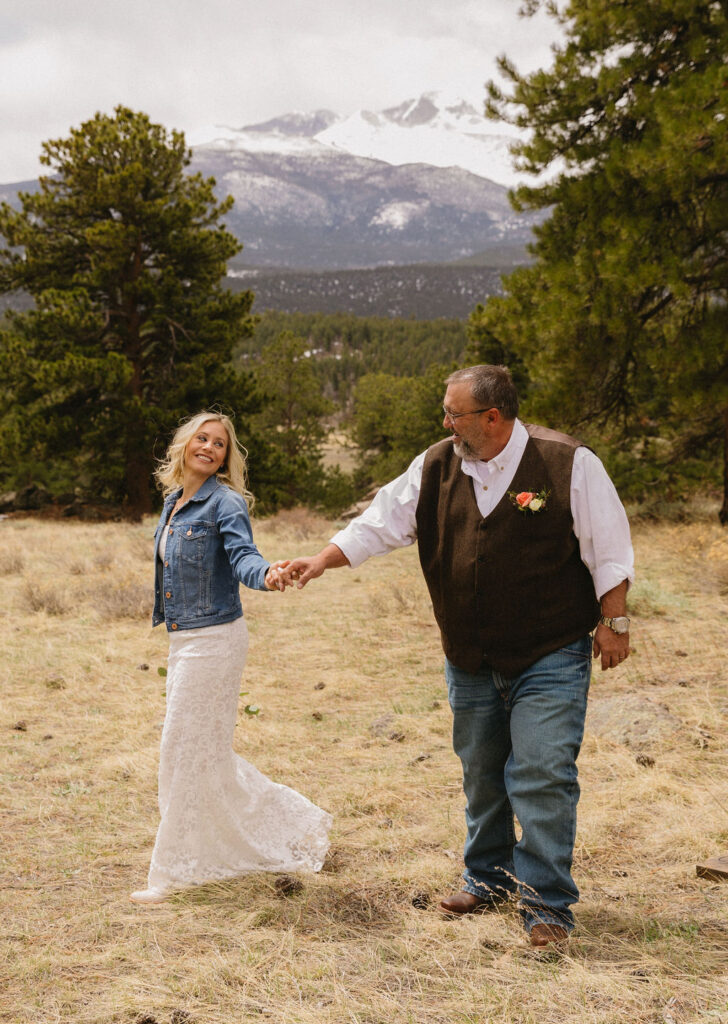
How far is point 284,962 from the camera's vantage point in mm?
2857

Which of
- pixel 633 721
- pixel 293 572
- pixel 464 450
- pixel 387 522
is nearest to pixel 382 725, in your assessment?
pixel 633 721

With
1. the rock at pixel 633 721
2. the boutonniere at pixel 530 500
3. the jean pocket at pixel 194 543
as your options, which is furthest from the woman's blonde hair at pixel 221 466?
the rock at pixel 633 721

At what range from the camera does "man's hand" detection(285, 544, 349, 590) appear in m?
3.33

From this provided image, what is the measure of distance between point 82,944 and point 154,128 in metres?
19.6

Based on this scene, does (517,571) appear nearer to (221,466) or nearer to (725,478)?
(221,466)

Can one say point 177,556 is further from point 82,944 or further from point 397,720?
point 397,720

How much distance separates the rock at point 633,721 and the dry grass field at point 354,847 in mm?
19

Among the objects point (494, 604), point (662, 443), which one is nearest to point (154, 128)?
point (662, 443)

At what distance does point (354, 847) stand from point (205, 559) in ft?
5.36

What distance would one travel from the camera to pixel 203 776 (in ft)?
11.9

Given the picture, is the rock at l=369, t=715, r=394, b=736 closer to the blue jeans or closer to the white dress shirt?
the blue jeans

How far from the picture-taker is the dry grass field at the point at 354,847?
262 centimetres

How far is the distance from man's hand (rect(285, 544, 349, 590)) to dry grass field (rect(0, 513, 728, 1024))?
4.43 ft

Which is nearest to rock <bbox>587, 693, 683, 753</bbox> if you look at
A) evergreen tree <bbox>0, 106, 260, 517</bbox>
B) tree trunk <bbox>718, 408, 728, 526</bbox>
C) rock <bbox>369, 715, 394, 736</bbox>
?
rock <bbox>369, 715, 394, 736</bbox>
